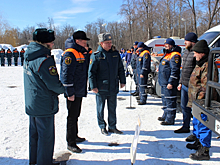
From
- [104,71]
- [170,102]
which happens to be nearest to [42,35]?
[104,71]

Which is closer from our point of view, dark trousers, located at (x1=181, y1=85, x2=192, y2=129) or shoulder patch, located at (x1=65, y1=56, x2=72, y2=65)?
shoulder patch, located at (x1=65, y1=56, x2=72, y2=65)

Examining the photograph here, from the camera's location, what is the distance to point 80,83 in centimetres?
350

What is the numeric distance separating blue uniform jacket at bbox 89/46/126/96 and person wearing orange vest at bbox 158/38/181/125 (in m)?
1.47

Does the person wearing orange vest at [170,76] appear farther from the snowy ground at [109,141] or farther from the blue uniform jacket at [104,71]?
the blue uniform jacket at [104,71]

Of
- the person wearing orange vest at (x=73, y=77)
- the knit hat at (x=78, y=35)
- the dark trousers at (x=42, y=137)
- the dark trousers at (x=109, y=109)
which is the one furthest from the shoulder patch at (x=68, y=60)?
the dark trousers at (x=109, y=109)

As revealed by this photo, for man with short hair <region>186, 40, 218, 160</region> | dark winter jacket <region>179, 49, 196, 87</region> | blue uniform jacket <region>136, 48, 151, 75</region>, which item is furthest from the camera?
blue uniform jacket <region>136, 48, 151, 75</region>

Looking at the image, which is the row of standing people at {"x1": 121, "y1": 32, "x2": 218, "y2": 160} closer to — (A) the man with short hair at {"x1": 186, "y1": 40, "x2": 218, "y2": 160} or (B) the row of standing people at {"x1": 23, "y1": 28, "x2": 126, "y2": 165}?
(A) the man with short hair at {"x1": 186, "y1": 40, "x2": 218, "y2": 160}

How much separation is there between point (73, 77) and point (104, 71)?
0.84 metres

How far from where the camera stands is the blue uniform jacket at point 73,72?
3.26m

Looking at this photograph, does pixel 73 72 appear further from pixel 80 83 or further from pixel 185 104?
pixel 185 104

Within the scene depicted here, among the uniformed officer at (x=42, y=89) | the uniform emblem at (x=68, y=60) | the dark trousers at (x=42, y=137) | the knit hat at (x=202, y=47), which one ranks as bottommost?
the dark trousers at (x=42, y=137)

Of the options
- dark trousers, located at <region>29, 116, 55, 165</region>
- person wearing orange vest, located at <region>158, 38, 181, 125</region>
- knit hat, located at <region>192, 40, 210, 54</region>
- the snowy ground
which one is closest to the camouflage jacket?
knit hat, located at <region>192, 40, 210, 54</region>

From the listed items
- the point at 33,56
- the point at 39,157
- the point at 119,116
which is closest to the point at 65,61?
the point at 33,56

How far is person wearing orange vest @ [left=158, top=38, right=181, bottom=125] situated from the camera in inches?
179
